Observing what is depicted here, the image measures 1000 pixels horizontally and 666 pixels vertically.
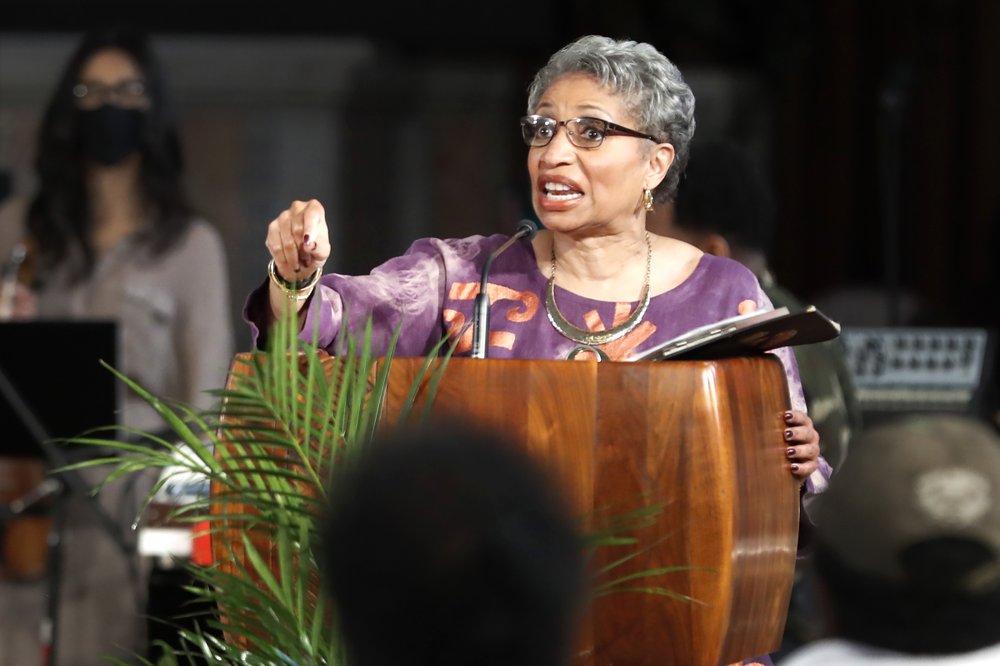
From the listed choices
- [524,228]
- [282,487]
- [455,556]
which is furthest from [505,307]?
[455,556]

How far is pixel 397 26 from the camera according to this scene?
7.49 meters

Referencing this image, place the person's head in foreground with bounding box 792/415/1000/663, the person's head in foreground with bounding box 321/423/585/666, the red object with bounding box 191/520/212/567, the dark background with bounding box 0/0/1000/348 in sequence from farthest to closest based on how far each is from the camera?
the dark background with bounding box 0/0/1000/348 → the red object with bounding box 191/520/212/567 → the person's head in foreground with bounding box 792/415/1000/663 → the person's head in foreground with bounding box 321/423/585/666

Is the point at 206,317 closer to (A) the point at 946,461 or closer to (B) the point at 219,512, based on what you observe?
(B) the point at 219,512

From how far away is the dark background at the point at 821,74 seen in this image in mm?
6680

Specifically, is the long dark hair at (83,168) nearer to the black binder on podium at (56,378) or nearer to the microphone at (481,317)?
the black binder on podium at (56,378)

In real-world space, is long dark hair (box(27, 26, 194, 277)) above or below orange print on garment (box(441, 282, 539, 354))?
above

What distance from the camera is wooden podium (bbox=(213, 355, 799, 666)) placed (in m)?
1.96

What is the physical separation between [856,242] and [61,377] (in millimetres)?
4341

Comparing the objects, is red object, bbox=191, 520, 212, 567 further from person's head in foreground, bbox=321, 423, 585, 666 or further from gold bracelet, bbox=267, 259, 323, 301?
person's head in foreground, bbox=321, 423, 585, 666

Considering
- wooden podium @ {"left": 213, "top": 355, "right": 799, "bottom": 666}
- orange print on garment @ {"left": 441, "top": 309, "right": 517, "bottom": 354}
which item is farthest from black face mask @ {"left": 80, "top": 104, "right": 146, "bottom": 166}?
wooden podium @ {"left": 213, "top": 355, "right": 799, "bottom": 666}

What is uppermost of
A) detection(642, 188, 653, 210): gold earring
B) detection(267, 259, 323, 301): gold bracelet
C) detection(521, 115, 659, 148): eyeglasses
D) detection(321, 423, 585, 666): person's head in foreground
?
detection(521, 115, 659, 148): eyeglasses

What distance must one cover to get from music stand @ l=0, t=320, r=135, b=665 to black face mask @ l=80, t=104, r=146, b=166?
2.09 ft

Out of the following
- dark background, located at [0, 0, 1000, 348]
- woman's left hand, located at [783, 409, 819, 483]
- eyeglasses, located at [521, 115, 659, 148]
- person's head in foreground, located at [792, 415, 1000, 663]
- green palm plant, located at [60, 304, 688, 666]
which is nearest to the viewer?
person's head in foreground, located at [792, 415, 1000, 663]

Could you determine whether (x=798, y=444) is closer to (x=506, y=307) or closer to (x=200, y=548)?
(x=506, y=307)
